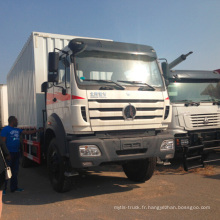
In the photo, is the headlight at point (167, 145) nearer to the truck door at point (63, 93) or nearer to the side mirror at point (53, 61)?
the truck door at point (63, 93)

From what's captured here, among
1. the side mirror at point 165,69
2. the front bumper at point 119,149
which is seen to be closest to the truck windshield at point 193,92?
the side mirror at point 165,69

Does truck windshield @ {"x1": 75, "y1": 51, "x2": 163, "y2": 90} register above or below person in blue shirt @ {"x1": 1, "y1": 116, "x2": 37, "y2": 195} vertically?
above

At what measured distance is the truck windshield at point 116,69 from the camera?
470cm

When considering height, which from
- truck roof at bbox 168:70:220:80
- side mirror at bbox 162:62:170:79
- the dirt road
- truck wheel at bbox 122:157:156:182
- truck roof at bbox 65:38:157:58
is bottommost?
the dirt road

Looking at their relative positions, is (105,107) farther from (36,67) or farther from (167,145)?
(36,67)

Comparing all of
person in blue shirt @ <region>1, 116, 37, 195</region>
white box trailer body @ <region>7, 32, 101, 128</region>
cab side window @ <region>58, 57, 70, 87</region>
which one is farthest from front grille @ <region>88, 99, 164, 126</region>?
white box trailer body @ <region>7, 32, 101, 128</region>

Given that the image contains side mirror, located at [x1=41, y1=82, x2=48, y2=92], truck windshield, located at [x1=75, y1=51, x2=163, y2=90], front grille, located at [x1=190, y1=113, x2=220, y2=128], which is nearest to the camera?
truck windshield, located at [x1=75, y1=51, x2=163, y2=90]

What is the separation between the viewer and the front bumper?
434cm

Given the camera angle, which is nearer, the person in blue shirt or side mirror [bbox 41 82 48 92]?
the person in blue shirt

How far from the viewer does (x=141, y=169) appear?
18.9ft

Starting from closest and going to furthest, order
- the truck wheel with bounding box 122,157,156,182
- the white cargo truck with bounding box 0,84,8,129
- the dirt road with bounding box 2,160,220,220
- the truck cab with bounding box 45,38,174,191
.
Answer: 1. the dirt road with bounding box 2,160,220,220
2. the truck cab with bounding box 45,38,174,191
3. the truck wheel with bounding box 122,157,156,182
4. the white cargo truck with bounding box 0,84,8,129

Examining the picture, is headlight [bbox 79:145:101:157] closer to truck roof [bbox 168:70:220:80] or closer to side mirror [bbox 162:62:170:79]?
side mirror [bbox 162:62:170:79]

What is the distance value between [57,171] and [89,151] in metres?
1.19

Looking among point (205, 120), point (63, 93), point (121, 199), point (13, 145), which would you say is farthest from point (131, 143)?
point (205, 120)
